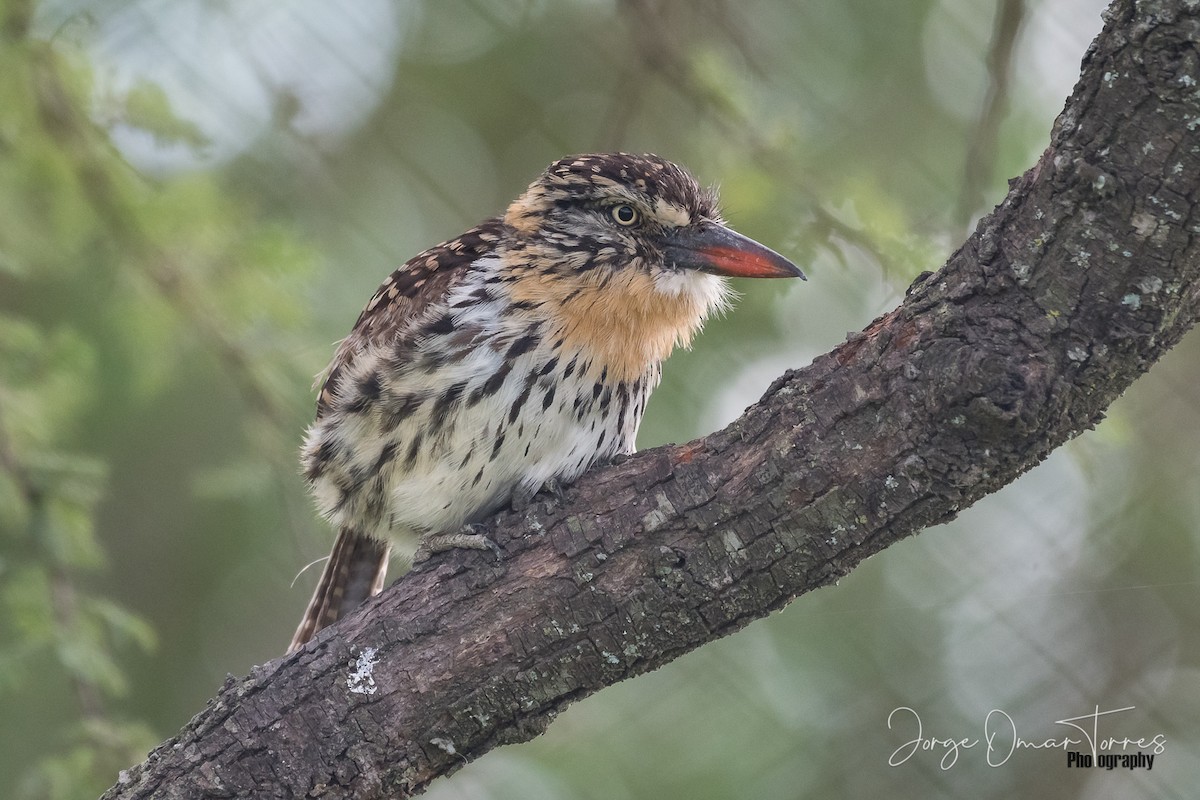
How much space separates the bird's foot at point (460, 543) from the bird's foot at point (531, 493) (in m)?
0.14

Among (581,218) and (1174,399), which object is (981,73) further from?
(581,218)

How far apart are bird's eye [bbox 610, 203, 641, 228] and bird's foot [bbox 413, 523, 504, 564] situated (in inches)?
41.2

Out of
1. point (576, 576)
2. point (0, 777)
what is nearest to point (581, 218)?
point (576, 576)

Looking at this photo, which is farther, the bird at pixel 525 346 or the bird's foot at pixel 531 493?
the bird at pixel 525 346

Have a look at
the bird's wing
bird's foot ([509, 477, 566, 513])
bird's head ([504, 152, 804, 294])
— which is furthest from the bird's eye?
bird's foot ([509, 477, 566, 513])

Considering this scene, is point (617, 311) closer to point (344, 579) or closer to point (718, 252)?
point (718, 252)

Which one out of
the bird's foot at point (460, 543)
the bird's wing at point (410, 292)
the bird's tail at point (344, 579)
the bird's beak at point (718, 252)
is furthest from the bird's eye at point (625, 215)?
the bird's tail at point (344, 579)

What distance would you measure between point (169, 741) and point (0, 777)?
2.85 m

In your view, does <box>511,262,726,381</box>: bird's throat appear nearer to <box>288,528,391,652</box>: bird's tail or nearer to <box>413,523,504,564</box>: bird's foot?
<box>413,523,504,564</box>: bird's foot

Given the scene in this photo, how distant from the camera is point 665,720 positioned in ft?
17.3

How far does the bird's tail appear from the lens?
163 inches

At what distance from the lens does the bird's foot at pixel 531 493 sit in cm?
299

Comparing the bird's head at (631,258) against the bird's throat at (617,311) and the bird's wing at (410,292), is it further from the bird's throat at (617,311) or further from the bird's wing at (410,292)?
the bird's wing at (410,292)

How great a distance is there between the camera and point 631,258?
3.46 metres
